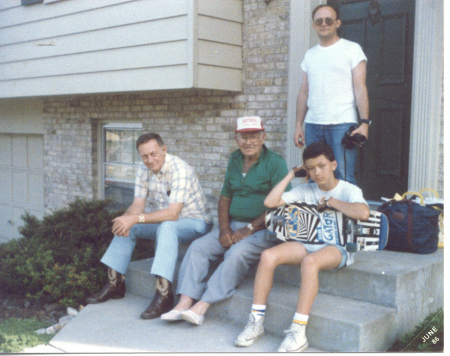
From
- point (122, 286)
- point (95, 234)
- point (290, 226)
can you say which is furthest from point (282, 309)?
point (95, 234)

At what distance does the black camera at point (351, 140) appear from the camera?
3588 mm

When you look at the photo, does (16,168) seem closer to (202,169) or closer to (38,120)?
(38,120)

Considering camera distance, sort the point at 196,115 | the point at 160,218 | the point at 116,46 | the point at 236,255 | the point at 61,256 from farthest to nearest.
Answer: the point at 196,115 < the point at 116,46 < the point at 61,256 < the point at 160,218 < the point at 236,255

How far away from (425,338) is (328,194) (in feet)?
3.44

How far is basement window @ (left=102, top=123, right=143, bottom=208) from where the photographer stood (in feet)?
23.1

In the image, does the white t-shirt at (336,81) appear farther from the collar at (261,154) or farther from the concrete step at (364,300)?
the concrete step at (364,300)

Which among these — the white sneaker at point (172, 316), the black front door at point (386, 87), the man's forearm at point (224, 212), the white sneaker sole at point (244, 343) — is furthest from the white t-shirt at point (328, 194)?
the black front door at point (386, 87)

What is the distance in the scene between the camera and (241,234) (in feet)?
12.2

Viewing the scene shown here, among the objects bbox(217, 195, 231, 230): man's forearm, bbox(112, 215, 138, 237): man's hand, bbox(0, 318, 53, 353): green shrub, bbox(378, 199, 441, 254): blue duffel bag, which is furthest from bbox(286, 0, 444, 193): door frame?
bbox(0, 318, 53, 353): green shrub

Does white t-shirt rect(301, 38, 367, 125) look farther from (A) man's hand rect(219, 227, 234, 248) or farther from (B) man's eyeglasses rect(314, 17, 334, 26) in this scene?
(A) man's hand rect(219, 227, 234, 248)

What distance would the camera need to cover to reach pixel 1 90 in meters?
6.92

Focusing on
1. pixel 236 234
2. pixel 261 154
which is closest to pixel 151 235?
pixel 236 234

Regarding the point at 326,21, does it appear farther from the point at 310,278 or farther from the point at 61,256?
the point at 61,256

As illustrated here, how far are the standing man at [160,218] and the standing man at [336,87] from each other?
44.7 inches
